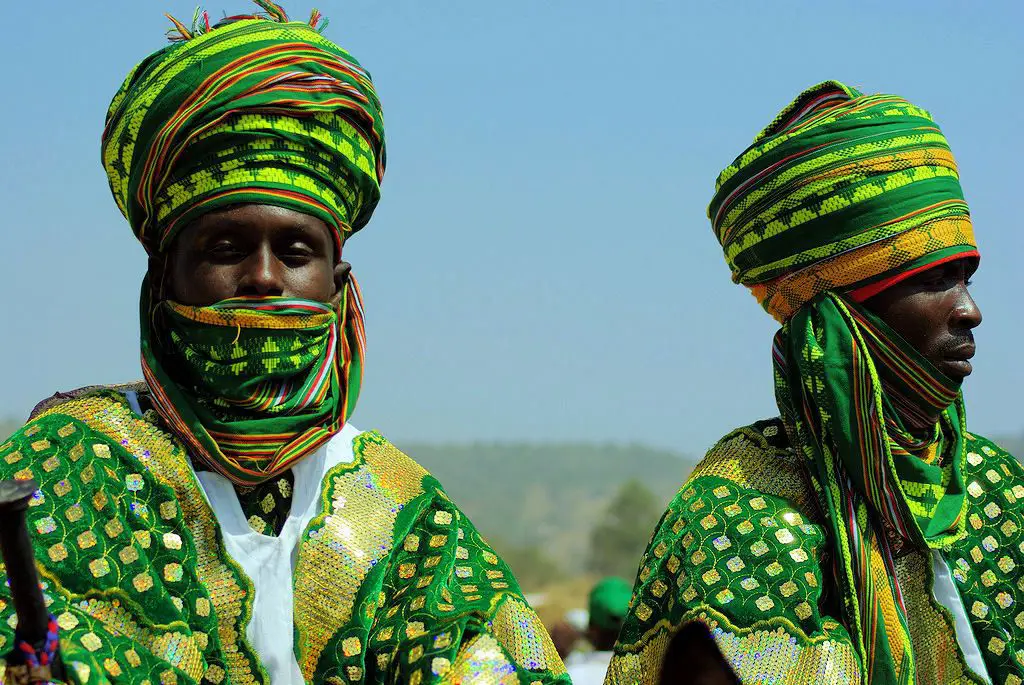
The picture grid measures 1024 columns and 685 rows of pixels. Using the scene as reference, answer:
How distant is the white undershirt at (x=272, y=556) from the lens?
15.4 ft

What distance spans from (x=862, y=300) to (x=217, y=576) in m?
2.42

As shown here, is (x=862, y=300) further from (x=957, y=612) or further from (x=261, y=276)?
(x=261, y=276)

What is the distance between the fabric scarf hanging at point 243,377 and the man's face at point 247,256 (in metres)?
0.05

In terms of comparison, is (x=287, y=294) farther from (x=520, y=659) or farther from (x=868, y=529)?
(x=868, y=529)

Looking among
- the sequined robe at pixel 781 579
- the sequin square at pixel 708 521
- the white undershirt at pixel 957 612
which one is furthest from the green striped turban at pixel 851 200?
the white undershirt at pixel 957 612

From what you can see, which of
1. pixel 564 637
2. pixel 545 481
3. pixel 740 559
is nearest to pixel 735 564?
pixel 740 559

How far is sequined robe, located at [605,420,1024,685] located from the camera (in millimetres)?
5141

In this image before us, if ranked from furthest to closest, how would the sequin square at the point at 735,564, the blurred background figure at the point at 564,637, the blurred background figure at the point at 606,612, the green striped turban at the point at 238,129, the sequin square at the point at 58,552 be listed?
the blurred background figure at the point at 564,637
the blurred background figure at the point at 606,612
the sequin square at the point at 735,564
the green striped turban at the point at 238,129
the sequin square at the point at 58,552

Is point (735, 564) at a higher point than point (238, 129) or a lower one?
lower

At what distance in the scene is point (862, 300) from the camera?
18.4 ft

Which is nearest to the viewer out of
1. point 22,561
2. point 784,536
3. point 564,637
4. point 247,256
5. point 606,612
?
point 22,561

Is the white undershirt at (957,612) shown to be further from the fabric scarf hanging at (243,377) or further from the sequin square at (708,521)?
the fabric scarf hanging at (243,377)

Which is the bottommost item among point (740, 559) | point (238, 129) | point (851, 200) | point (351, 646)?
point (351, 646)

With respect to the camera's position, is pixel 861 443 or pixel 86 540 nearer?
pixel 86 540
